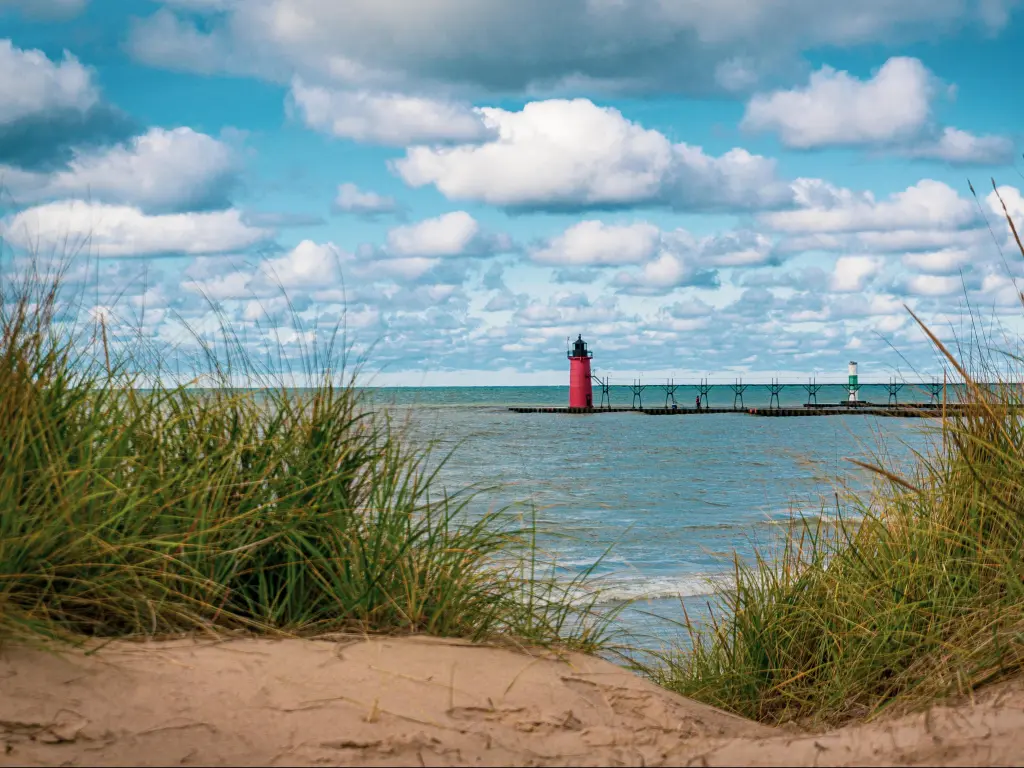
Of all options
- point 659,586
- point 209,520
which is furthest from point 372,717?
point 659,586

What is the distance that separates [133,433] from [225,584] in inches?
32.8

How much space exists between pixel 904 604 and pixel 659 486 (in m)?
22.2

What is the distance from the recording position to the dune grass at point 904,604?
4.07 metres

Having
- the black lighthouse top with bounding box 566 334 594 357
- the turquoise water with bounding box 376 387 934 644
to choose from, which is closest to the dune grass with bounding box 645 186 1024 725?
the turquoise water with bounding box 376 387 934 644

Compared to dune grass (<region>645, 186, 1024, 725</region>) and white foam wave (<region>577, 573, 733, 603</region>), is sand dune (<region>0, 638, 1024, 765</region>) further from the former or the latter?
white foam wave (<region>577, 573, 733, 603</region>)

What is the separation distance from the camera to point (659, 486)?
26.4 metres

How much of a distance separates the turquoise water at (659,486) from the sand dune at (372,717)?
97cm

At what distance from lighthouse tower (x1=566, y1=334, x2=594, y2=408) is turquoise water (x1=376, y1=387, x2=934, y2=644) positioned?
413 inches

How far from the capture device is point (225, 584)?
3541 mm

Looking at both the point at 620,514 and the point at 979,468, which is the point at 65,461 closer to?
the point at 979,468

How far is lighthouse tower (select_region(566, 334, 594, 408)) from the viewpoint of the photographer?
71938mm

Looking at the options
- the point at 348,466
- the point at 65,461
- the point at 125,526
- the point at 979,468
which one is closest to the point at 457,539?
the point at 348,466

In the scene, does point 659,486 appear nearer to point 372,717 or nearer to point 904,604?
point 904,604

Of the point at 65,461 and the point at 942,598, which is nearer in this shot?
the point at 65,461
